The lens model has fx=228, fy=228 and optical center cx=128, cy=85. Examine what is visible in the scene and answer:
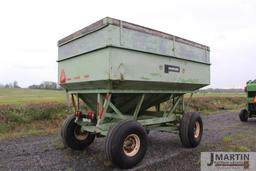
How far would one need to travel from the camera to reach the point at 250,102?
10.8 metres

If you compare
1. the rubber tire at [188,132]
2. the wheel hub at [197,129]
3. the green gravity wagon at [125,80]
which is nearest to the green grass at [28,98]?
the green gravity wagon at [125,80]

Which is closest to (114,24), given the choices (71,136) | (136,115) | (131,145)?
(136,115)

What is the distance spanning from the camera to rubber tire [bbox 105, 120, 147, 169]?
3984mm

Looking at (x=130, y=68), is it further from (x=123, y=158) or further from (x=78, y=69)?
(x=123, y=158)

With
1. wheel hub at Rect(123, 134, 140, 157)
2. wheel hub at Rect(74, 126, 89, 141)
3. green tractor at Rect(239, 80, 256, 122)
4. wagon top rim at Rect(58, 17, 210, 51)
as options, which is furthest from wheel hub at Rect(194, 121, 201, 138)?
green tractor at Rect(239, 80, 256, 122)

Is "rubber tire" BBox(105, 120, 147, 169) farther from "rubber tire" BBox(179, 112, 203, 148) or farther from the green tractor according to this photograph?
the green tractor

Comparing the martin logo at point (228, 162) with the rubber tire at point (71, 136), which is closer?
the martin logo at point (228, 162)

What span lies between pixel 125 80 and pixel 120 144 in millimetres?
1190

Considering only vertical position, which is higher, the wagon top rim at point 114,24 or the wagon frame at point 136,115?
the wagon top rim at point 114,24

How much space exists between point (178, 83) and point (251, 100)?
6.80 m

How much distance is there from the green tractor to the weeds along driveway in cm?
409

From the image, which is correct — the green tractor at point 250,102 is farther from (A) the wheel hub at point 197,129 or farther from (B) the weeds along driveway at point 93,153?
(A) the wheel hub at point 197,129

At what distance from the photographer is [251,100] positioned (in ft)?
35.3

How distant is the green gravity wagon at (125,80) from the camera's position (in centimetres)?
422
